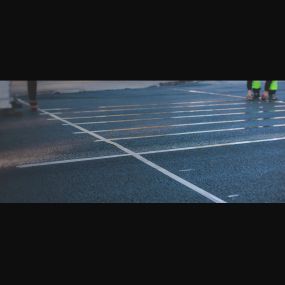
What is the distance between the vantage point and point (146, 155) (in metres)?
6.80

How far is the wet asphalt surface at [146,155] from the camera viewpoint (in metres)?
5.12

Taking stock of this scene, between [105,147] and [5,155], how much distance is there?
1564 mm

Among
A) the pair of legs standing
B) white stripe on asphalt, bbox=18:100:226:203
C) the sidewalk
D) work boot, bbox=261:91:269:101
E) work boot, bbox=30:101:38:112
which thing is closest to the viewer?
white stripe on asphalt, bbox=18:100:226:203

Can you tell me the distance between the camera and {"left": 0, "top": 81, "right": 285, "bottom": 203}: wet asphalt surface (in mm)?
5125

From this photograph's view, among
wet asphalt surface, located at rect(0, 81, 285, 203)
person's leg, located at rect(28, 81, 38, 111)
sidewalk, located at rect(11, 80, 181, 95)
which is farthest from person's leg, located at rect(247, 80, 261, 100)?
sidewalk, located at rect(11, 80, 181, 95)

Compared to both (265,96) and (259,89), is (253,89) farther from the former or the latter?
(265,96)

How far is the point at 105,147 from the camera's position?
24.1 feet

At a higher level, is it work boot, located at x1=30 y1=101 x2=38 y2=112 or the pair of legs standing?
the pair of legs standing

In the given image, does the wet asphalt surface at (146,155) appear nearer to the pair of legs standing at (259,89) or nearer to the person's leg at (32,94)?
the person's leg at (32,94)

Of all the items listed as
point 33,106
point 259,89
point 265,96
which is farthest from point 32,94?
point 265,96

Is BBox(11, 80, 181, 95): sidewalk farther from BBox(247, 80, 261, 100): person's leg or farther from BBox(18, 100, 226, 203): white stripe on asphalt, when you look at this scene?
BBox(18, 100, 226, 203): white stripe on asphalt
